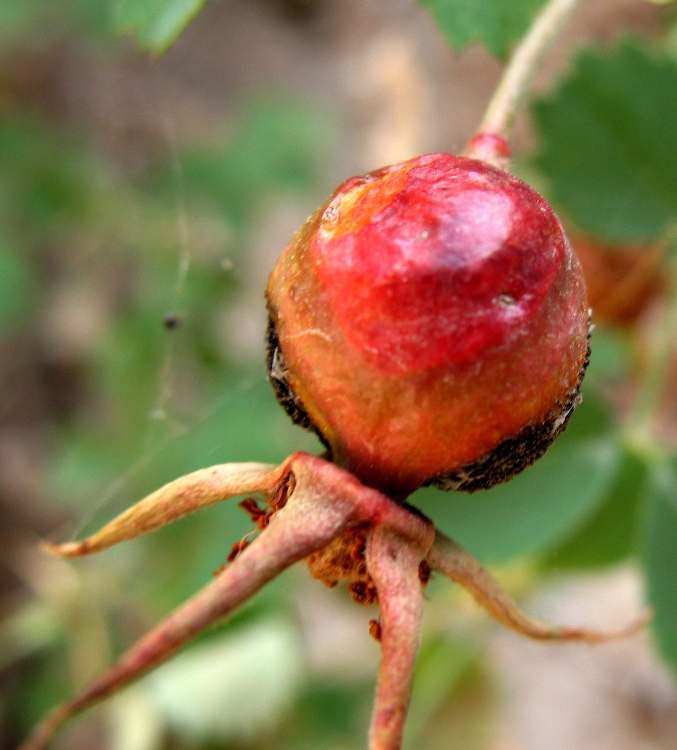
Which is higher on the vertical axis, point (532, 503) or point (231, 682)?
point (532, 503)

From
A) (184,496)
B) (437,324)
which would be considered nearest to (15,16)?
(184,496)

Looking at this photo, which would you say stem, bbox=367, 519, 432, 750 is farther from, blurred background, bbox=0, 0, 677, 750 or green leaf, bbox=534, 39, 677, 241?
green leaf, bbox=534, 39, 677, 241

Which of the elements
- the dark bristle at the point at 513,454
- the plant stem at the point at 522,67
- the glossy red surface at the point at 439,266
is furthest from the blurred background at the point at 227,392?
the glossy red surface at the point at 439,266

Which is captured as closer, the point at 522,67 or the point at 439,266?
the point at 439,266

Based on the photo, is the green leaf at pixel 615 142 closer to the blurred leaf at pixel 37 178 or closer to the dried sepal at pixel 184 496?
the dried sepal at pixel 184 496

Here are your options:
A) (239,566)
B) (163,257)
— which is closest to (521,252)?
(239,566)

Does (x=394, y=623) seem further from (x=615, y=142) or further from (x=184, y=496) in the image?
(x=615, y=142)

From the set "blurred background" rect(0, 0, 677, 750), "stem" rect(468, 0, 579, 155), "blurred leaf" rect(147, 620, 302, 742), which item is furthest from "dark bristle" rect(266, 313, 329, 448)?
"blurred leaf" rect(147, 620, 302, 742)
